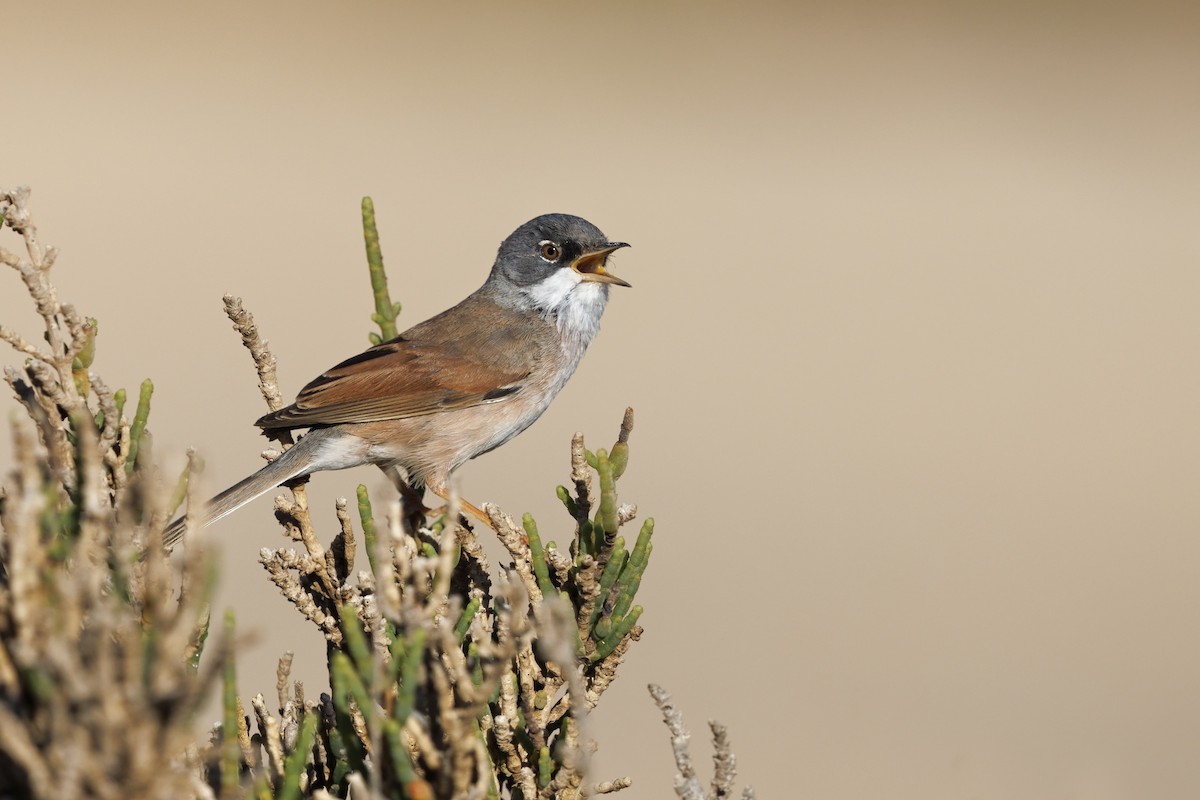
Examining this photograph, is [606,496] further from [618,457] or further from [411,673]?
[411,673]

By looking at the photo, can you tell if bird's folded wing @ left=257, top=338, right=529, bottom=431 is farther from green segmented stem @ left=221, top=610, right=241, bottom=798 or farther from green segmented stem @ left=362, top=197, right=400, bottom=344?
green segmented stem @ left=221, top=610, right=241, bottom=798

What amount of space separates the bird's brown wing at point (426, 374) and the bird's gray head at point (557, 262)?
19 centimetres

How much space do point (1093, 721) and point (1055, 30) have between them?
57.7 feet

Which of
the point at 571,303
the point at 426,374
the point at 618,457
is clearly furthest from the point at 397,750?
the point at 571,303

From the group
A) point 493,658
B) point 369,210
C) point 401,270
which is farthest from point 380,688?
point 401,270

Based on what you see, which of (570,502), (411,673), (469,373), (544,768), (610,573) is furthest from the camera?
(469,373)

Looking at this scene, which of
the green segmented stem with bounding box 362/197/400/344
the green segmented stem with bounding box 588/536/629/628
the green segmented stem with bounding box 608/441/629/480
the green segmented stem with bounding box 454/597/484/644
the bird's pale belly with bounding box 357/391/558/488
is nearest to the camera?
the green segmented stem with bounding box 454/597/484/644

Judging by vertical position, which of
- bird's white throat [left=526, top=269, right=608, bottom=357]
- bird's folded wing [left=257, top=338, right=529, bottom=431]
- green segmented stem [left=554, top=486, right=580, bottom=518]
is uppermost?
bird's white throat [left=526, top=269, right=608, bottom=357]

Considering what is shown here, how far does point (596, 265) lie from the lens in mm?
5293

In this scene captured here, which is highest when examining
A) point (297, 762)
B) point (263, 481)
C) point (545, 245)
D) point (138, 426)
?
point (545, 245)

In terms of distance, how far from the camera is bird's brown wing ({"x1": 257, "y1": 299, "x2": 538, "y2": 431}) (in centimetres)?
463

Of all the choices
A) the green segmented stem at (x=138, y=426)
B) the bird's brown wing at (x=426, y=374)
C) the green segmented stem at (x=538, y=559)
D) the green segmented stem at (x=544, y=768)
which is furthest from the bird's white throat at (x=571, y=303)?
the green segmented stem at (x=544, y=768)

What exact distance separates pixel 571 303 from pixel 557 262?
188mm

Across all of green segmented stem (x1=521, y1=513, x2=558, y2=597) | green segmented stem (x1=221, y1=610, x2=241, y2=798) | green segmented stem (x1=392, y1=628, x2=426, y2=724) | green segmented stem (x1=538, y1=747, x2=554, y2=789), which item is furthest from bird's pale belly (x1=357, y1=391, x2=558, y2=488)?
green segmented stem (x1=392, y1=628, x2=426, y2=724)
